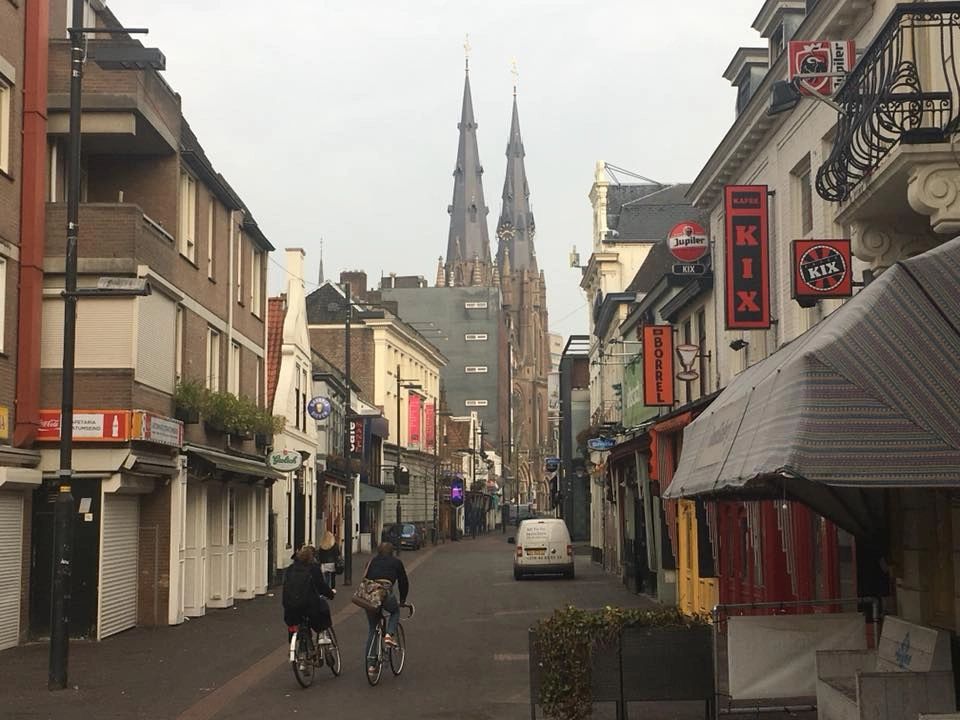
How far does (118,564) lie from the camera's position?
22.4 meters

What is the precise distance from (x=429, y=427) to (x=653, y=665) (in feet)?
242

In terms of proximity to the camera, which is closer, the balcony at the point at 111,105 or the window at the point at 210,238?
the balcony at the point at 111,105

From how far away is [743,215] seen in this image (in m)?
18.5

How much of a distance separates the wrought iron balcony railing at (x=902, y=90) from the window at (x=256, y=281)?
22695 mm

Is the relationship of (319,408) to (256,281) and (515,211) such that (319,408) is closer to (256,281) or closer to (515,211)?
(256,281)

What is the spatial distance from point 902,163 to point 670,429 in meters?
15.5

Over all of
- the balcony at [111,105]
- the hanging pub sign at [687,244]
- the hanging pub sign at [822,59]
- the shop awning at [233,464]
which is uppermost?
the balcony at [111,105]

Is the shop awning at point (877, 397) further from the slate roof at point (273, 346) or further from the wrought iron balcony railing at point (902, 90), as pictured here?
the slate roof at point (273, 346)

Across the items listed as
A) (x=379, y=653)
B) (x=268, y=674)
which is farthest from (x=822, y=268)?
(x=268, y=674)

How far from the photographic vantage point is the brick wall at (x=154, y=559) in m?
23.5

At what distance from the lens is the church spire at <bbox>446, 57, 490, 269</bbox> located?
16025 cm

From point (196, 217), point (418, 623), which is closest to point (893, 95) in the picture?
point (418, 623)

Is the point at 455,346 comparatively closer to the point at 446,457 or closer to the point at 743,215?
the point at 446,457

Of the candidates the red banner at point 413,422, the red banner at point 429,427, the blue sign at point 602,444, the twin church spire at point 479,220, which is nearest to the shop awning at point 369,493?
the red banner at point 413,422
